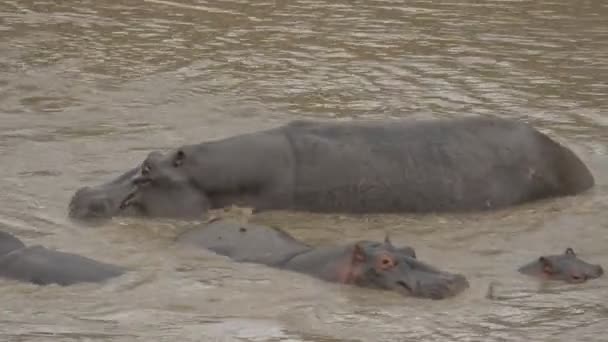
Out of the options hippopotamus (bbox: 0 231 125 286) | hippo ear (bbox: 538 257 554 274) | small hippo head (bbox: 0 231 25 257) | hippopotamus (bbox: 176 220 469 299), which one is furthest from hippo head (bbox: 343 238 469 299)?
small hippo head (bbox: 0 231 25 257)

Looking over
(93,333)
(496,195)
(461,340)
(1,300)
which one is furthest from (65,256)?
(496,195)

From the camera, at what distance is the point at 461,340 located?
6.52 m

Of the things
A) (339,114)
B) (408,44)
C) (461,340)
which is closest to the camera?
(461,340)

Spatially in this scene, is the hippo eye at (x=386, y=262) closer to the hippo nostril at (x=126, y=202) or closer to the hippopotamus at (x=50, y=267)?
the hippopotamus at (x=50, y=267)

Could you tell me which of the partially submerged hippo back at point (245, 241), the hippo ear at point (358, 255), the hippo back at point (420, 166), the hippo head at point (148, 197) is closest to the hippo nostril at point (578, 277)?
the hippo ear at point (358, 255)

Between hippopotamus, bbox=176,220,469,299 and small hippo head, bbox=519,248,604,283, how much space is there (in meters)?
0.38

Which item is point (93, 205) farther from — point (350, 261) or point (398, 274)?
point (398, 274)

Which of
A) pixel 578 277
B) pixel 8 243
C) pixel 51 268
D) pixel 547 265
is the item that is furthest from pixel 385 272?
pixel 8 243

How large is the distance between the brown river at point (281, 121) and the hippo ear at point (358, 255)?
16 cm

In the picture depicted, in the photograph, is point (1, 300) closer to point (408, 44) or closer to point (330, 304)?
point (330, 304)

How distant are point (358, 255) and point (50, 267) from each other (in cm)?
131

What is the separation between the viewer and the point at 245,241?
800cm

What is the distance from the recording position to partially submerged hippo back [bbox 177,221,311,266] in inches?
306

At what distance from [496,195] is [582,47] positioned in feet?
→ 14.8
